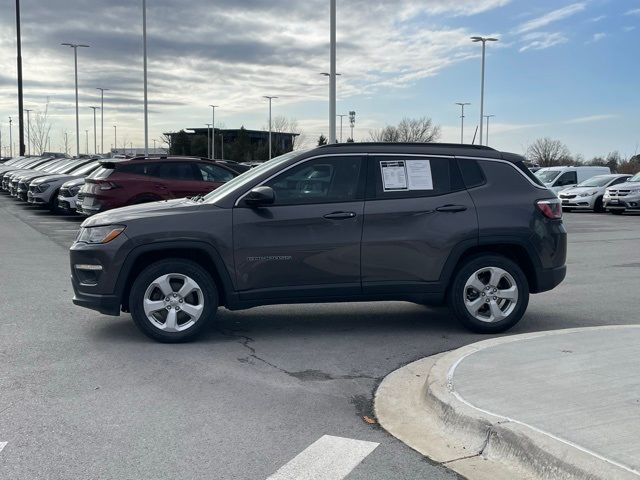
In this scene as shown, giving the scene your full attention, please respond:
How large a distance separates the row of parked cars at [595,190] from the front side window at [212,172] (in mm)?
16331

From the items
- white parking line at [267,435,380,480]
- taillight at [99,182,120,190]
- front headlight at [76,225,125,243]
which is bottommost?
white parking line at [267,435,380,480]

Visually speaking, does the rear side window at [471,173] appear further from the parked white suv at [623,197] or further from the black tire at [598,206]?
the black tire at [598,206]

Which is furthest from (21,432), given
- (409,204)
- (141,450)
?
(409,204)

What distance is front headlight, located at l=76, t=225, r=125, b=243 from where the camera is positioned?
659cm

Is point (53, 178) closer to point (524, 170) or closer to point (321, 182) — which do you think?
point (321, 182)

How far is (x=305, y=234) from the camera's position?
671cm

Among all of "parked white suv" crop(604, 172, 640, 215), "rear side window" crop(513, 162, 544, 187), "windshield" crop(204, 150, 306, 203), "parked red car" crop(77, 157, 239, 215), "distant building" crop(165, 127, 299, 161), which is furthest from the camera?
"distant building" crop(165, 127, 299, 161)

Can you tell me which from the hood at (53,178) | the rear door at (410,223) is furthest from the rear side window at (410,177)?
the hood at (53,178)

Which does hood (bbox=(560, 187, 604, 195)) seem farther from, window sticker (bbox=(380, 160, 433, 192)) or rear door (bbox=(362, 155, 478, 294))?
window sticker (bbox=(380, 160, 433, 192))

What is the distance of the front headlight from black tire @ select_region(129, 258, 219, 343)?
1.43ft

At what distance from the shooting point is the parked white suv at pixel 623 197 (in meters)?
26.4

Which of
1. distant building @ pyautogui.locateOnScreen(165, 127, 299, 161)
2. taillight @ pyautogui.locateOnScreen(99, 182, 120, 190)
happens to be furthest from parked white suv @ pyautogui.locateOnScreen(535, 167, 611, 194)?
distant building @ pyautogui.locateOnScreen(165, 127, 299, 161)

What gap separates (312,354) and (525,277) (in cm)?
237

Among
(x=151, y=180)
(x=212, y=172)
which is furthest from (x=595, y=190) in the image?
(x=151, y=180)
